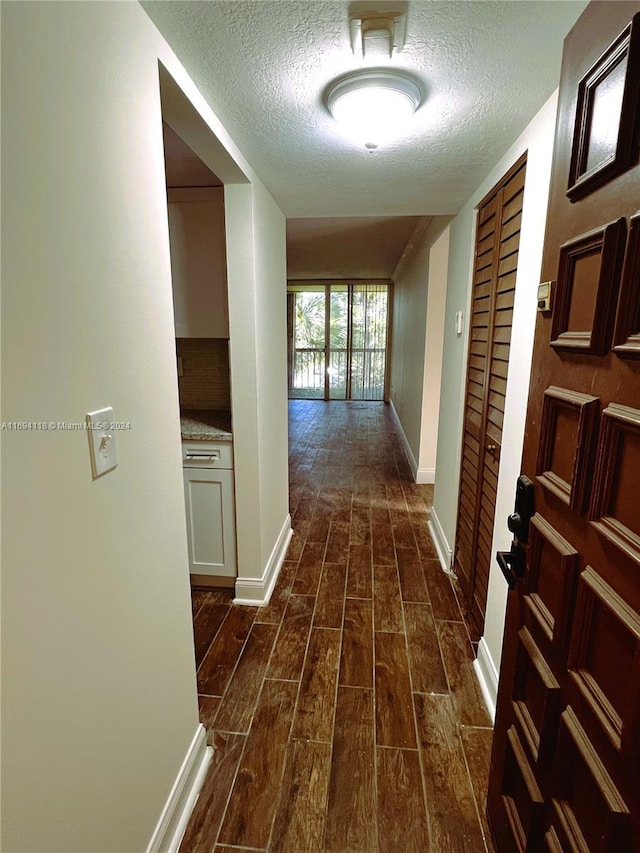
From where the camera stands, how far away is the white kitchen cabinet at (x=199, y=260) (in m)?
2.15

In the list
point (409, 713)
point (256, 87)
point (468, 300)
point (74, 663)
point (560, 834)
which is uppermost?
point (256, 87)

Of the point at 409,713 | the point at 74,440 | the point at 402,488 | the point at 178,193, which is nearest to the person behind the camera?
the point at 74,440

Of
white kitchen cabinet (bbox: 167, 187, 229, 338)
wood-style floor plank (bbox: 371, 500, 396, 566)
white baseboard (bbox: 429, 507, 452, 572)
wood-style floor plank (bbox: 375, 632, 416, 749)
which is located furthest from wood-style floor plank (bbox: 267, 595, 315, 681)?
white kitchen cabinet (bbox: 167, 187, 229, 338)

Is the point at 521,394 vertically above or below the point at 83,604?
above

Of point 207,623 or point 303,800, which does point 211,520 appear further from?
point 303,800

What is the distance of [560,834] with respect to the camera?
79 centimetres

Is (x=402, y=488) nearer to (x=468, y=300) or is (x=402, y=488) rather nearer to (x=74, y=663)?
(x=468, y=300)

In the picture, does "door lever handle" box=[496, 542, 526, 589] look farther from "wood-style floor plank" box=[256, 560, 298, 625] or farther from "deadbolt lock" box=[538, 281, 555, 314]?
"wood-style floor plank" box=[256, 560, 298, 625]

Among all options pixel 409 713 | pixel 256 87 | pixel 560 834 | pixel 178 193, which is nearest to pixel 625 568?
pixel 560 834

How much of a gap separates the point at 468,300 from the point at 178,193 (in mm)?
1677

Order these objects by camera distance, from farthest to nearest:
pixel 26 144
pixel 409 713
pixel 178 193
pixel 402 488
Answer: pixel 402 488
pixel 178 193
pixel 409 713
pixel 26 144

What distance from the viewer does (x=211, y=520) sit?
2.26 meters

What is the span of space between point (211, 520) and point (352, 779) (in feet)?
4.38

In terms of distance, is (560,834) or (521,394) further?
(521,394)
